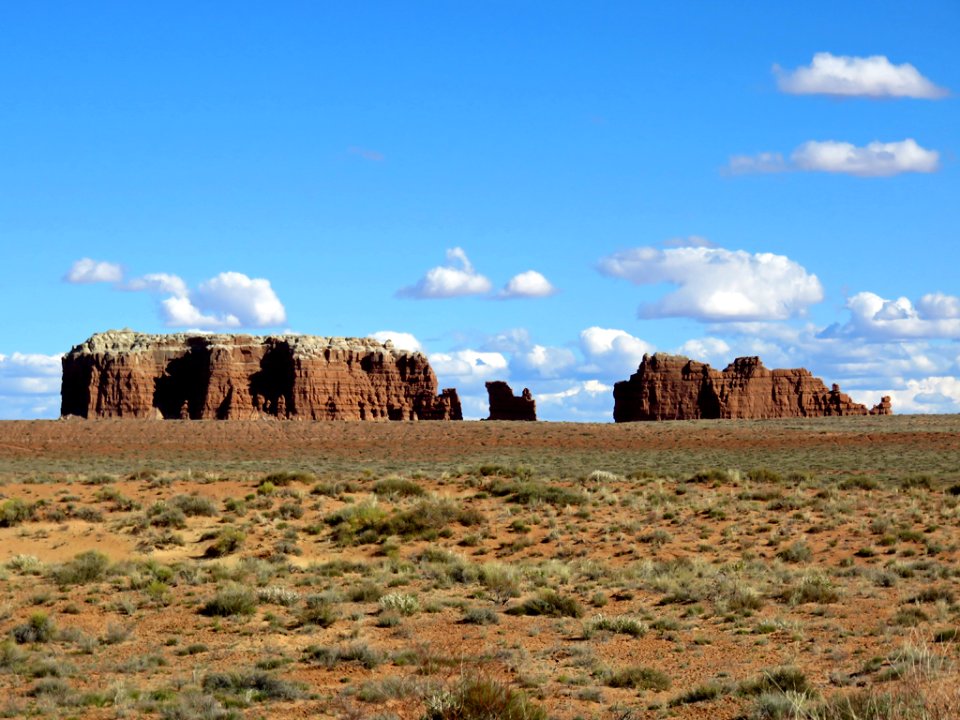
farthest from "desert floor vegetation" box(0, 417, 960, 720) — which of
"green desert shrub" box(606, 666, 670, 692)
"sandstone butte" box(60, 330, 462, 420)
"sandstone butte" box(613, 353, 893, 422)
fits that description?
"sandstone butte" box(613, 353, 893, 422)

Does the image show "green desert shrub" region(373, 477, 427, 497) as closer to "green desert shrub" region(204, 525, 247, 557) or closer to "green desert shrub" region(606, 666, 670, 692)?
"green desert shrub" region(204, 525, 247, 557)

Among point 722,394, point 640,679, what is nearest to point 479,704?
point 640,679

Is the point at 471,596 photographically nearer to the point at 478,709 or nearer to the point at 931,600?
the point at 931,600

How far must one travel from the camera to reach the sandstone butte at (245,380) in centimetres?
11325

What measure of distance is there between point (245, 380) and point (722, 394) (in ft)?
153

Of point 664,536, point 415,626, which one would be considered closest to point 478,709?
point 415,626

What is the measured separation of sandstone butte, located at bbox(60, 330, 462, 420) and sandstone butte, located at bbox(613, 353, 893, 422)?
18.6 meters

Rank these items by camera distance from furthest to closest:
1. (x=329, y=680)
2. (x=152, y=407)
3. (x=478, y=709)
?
1. (x=152, y=407)
2. (x=329, y=680)
3. (x=478, y=709)

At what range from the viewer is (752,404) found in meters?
119

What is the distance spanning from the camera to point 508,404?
119 metres

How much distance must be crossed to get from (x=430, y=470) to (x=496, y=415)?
75188 millimetres

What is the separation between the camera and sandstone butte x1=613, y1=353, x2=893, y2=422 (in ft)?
388

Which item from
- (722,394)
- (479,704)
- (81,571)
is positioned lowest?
(479,704)

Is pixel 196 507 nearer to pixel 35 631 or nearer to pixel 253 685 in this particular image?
pixel 35 631
